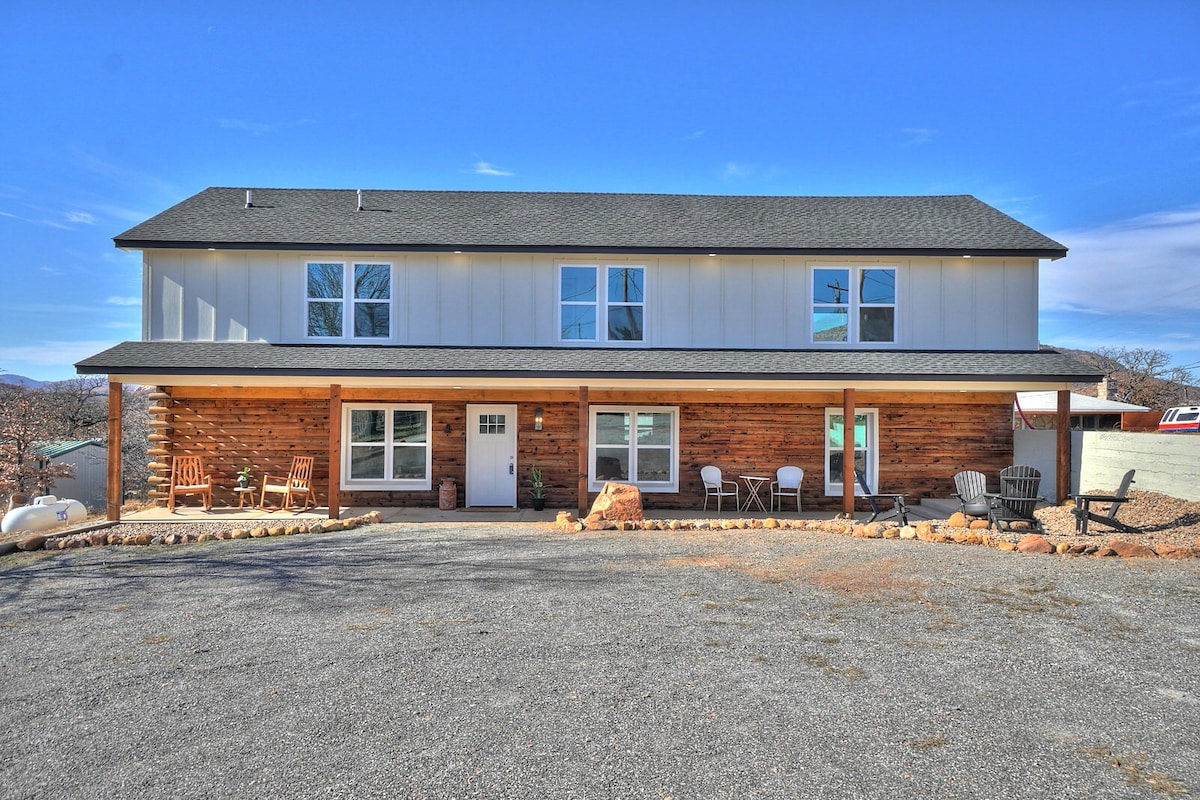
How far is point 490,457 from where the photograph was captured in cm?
1446

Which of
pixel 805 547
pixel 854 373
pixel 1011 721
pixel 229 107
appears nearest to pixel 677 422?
pixel 854 373

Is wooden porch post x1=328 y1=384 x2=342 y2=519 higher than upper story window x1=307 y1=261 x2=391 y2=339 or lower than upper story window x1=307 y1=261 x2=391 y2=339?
lower

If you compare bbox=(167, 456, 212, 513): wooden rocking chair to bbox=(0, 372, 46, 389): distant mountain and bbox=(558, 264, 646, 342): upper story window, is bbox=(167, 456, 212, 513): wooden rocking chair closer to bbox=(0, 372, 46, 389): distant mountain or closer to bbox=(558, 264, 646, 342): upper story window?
bbox=(558, 264, 646, 342): upper story window

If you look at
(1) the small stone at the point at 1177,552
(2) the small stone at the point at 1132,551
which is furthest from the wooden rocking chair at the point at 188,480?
(1) the small stone at the point at 1177,552

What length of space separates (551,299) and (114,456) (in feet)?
26.3

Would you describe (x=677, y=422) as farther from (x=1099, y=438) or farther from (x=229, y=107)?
(x=229, y=107)

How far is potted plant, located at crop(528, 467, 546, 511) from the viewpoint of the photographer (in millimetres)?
14070

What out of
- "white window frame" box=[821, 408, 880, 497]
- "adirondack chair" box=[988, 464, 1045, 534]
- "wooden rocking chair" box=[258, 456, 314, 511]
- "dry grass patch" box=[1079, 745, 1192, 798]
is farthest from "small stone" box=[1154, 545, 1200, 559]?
"wooden rocking chair" box=[258, 456, 314, 511]

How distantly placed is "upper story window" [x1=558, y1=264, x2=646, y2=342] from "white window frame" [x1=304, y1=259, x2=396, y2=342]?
A: 3310 mm

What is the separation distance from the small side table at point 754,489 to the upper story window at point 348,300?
25.7ft

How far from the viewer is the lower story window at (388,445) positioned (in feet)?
47.2

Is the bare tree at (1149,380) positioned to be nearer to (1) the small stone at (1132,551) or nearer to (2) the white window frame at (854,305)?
(2) the white window frame at (854,305)

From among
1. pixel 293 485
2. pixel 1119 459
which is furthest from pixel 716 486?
pixel 293 485

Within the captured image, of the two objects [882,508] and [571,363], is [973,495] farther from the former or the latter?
[571,363]
